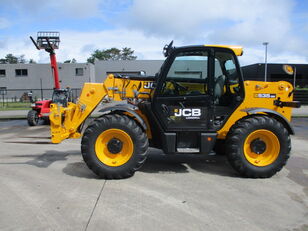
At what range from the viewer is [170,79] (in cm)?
487

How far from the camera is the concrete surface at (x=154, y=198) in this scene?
323cm

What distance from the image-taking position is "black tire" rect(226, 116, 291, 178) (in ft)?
15.1

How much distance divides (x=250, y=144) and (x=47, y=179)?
3630mm

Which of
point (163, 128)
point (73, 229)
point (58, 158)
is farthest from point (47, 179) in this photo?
point (163, 128)

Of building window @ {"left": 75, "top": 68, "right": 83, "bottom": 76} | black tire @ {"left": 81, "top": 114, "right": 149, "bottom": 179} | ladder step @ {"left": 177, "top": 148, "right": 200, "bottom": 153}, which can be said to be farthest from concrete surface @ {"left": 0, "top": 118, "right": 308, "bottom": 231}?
building window @ {"left": 75, "top": 68, "right": 83, "bottom": 76}

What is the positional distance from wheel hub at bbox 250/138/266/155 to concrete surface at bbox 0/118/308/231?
52 cm

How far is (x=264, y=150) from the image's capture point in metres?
4.79

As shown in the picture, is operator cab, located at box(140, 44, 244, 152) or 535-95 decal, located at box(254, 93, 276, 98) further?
535-95 decal, located at box(254, 93, 276, 98)

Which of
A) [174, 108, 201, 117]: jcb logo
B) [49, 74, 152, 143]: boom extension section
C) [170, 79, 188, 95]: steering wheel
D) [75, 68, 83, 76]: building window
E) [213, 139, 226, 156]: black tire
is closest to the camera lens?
[174, 108, 201, 117]: jcb logo

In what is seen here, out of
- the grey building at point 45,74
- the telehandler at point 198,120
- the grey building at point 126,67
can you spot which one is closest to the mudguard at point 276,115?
the telehandler at point 198,120

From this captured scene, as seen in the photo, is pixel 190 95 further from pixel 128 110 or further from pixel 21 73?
pixel 21 73

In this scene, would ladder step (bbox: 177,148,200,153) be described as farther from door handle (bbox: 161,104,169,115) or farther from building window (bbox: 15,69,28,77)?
building window (bbox: 15,69,28,77)

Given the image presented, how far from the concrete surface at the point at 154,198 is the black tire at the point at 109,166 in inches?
6.7

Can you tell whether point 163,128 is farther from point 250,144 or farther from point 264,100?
point 264,100
